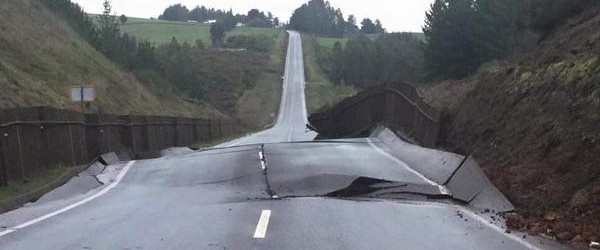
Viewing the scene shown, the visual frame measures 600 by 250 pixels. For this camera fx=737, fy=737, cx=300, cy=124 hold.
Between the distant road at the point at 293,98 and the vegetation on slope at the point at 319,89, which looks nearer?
the distant road at the point at 293,98

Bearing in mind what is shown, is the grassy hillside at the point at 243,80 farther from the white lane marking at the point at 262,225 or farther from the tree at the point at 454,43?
the white lane marking at the point at 262,225

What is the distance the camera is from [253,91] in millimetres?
130500

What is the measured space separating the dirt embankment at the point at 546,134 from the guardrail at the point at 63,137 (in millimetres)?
9535

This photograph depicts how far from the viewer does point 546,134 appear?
46.7ft

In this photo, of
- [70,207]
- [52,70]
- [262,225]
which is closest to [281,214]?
[262,225]

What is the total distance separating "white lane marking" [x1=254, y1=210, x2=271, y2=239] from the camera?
372 inches

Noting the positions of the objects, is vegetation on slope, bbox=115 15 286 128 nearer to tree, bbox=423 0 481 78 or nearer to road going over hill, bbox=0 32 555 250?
tree, bbox=423 0 481 78

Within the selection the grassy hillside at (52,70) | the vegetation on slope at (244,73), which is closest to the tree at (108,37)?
the grassy hillside at (52,70)

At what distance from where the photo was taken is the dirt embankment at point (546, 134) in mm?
10734

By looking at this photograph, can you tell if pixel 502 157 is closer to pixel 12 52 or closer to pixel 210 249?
pixel 210 249

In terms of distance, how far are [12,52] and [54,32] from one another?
53.7ft

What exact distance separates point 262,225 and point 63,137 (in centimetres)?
1023

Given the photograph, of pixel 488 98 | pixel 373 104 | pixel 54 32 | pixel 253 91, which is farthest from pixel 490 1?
pixel 253 91

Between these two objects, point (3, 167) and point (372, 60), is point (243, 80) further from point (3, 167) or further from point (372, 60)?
point (3, 167)
